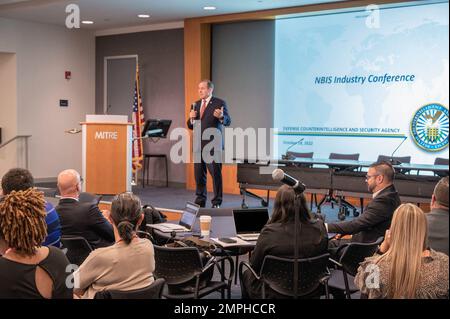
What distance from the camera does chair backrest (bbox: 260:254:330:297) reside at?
149 inches

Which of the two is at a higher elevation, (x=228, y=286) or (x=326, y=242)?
(x=326, y=242)

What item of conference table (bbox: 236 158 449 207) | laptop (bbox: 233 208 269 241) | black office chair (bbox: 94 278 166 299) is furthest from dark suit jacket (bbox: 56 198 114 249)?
conference table (bbox: 236 158 449 207)

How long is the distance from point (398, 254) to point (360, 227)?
5.75ft

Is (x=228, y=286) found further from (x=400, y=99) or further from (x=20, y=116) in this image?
(x=20, y=116)

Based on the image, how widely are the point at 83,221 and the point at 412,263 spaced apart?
234 centimetres

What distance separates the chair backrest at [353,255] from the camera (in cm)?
415

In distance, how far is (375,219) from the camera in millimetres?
4625

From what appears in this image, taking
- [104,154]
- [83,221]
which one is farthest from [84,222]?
[104,154]

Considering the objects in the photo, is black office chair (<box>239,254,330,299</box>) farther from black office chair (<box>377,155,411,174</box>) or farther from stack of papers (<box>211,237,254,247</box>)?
black office chair (<box>377,155,411,174</box>)

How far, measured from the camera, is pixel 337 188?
8016mm

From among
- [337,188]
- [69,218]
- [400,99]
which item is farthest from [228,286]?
[400,99]

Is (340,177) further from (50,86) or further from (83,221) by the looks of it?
(50,86)

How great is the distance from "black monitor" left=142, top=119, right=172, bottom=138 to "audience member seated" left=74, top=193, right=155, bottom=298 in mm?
7866

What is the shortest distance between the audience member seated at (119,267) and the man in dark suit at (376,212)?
1858mm
